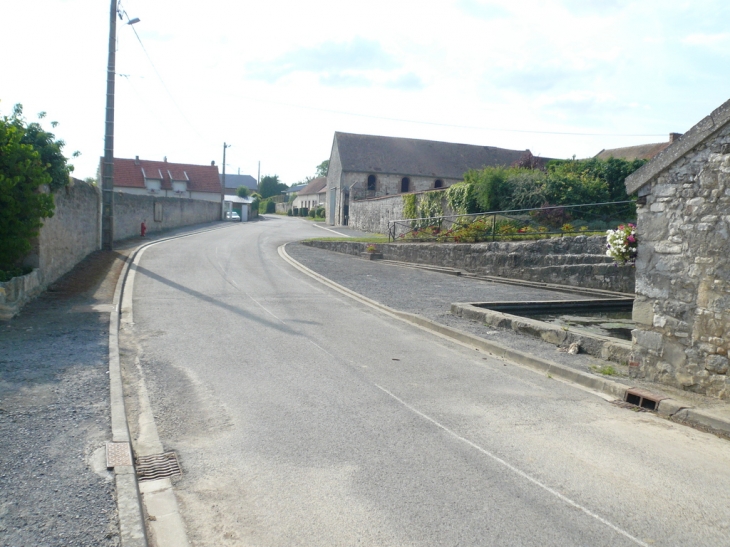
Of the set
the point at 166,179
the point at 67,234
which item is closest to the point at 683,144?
the point at 67,234

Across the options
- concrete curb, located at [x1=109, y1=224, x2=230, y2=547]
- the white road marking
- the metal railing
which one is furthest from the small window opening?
the white road marking

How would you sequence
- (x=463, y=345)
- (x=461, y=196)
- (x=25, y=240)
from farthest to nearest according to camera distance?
(x=461, y=196) < (x=25, y=240) < (x=463, y=345)

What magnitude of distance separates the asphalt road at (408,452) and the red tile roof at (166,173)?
71.8 m

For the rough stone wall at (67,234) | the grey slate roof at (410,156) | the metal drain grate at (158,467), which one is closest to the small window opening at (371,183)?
the grey slate roof at (410,156)

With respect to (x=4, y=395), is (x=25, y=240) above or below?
above

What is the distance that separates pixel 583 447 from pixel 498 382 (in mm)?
2420

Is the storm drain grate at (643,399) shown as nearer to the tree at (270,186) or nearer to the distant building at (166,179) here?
the distant building at (166,179)

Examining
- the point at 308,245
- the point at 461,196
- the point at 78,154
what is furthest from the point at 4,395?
the point at 308,245

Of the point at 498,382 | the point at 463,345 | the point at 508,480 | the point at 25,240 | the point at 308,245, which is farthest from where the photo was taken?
the point at 308,245

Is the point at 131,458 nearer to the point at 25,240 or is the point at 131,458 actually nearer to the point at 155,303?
the point at 25,240

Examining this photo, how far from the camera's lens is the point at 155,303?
1373 cm

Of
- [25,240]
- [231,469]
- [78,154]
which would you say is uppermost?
[78,154]

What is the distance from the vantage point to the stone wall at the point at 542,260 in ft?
52.9

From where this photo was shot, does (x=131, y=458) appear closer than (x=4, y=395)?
Yes
